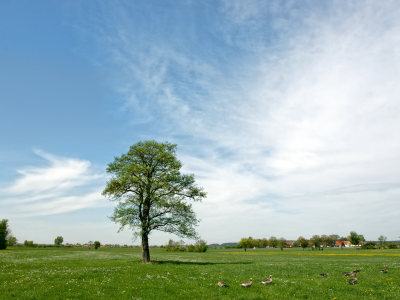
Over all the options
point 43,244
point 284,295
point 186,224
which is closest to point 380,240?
point 186,224

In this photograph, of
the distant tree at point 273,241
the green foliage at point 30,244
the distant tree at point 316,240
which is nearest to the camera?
the distant tree at point 316,240

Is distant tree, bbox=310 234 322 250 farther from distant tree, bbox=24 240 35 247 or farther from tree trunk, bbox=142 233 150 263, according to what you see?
distant tree, bbox=24 240 35 247

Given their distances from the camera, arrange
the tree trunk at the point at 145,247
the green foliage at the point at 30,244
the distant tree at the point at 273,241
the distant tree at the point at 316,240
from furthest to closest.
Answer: the distant tree at the point at 273,241 → the green foliage at the point at 30,244 → the distant tree at the point at 316,240 → the tree trunk at the point at 145,247

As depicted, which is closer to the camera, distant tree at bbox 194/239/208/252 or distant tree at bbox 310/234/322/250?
distant tree at bbox 194/239/208/252

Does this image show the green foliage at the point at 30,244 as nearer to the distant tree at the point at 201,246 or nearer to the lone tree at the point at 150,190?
Result: the distant tree at the point at 201,246

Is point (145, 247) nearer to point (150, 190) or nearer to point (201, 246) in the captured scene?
point (150, 190)

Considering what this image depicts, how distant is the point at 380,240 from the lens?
190500mm

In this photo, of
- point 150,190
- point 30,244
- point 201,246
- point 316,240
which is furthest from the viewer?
point 30,244

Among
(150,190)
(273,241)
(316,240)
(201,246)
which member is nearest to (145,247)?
(150,190)

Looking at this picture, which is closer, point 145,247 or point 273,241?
point 145,247

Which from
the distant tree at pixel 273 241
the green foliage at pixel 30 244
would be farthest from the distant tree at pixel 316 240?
the green foliage at pixel 30 244

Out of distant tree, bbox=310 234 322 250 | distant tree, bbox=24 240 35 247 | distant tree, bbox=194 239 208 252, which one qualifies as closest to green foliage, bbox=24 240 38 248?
distant tree, bbox=24 240 35 247

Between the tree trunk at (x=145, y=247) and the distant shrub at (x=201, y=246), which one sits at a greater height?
the tree trunk at (x=145, y=247)

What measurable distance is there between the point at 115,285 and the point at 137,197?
18579mm
